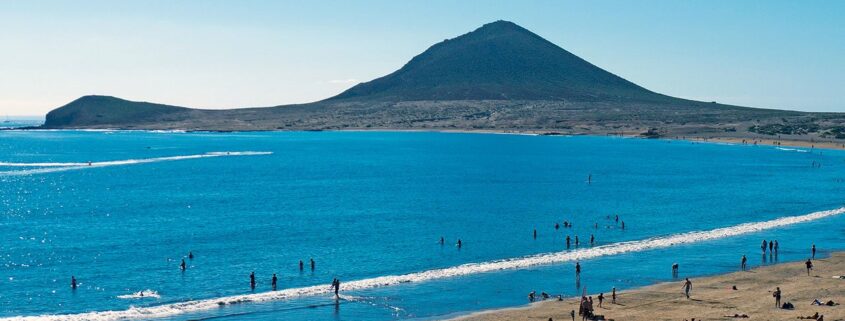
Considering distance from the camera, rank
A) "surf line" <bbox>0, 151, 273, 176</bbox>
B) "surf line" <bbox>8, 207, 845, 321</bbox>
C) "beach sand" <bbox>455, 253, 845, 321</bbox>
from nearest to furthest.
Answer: "beach sand" <bbox>455, 253, 845, 321</bbox>
"surf line" <bbox>8, 207, 845, 321</bbox>
"surf line" <bbox>0, 151, 273, 176</bbox>

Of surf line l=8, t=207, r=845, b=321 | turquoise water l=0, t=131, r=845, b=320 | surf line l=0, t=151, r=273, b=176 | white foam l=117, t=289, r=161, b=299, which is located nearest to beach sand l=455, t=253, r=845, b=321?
turquoise water l=0, t=131, r=845, b=320

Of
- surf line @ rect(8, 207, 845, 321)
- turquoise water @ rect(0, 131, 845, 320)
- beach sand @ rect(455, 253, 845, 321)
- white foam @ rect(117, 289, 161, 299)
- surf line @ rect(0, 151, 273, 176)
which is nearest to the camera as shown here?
beach sand @ rect(455, 253, 845, 321)

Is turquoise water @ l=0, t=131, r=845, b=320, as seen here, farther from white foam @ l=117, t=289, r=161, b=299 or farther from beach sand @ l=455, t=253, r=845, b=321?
beach sand @ l=455, t=253, r=845, b=321

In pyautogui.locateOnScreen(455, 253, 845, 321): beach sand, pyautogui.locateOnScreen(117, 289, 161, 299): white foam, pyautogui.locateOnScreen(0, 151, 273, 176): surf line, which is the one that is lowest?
pyautogui.locateOnScreen(455, 253, 845, 321): beach sand

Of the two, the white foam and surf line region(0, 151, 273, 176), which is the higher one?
surf line region(0, 151, 273, 176)

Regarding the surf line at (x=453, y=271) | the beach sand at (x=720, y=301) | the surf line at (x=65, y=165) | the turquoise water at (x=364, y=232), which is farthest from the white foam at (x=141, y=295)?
the surf line at (x=65, y=165)

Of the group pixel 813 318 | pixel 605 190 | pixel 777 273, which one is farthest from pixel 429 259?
pixel 605 190

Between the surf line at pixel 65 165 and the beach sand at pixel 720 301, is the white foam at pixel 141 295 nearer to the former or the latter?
the beach sand at pixel 720 301
